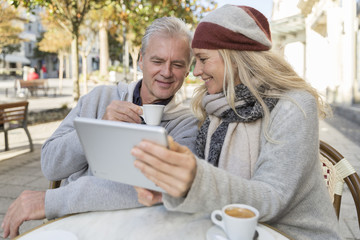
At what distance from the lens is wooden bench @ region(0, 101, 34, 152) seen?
20.1 ft

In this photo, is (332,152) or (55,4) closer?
(332,152)

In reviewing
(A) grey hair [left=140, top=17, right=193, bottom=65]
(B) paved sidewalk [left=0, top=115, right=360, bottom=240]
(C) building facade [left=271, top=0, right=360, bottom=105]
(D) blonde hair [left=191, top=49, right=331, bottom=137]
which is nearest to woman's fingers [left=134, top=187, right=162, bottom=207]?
(D) blonde hair [left=191, top=49, right=331, bottom=137]

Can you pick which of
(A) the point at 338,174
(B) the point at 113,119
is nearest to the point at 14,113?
(B) the point at 113,119

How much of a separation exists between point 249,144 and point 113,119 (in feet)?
2.36

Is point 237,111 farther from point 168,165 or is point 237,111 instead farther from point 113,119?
point 168,165

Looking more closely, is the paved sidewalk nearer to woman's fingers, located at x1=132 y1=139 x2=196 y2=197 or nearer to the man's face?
the man's face

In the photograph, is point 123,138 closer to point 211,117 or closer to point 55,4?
point 211,117

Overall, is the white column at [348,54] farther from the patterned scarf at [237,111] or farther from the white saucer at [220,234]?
the white saucer at [220,234]

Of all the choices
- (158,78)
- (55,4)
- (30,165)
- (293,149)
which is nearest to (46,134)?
(30,165)

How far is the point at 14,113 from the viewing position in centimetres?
642

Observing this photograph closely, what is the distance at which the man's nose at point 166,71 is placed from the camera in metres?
2.59

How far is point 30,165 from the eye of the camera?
569 cm

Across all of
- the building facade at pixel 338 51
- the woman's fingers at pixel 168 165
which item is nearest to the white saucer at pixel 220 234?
the woman's fingers at pixel 168 165

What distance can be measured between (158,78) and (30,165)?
12.8ft
